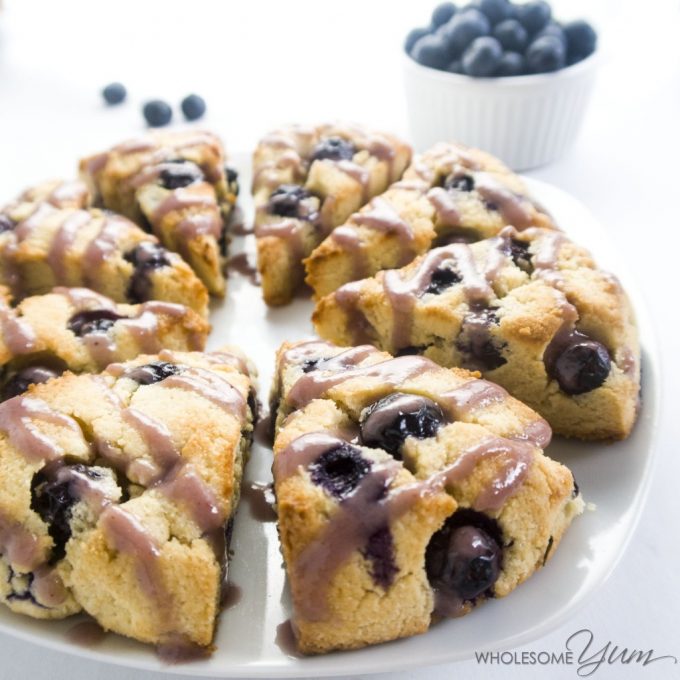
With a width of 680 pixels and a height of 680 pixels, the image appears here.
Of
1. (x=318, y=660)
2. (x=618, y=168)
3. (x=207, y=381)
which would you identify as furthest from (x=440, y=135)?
(x=318, y=660)

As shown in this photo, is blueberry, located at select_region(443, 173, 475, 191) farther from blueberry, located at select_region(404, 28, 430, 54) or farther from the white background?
blueberry, located at select_region(404, 28, 430, 54)

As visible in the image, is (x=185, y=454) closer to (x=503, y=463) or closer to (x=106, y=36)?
(x=503, y=463)

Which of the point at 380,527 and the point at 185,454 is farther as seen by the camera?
the point at 185,454

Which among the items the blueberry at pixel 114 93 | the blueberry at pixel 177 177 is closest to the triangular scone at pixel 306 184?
the blueberry at pixel 177 177

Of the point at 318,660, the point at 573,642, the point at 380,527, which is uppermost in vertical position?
the point at 380,527

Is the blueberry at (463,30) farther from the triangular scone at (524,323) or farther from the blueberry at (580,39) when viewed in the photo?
the triangular scone at (524,323)

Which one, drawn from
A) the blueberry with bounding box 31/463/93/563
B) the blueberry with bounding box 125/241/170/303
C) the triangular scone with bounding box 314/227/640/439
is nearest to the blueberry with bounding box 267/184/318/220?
the blueberry with bounding box 125/241/170/303

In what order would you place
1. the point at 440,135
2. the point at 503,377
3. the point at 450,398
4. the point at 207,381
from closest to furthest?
the point at 450,398
the point at 207,381
the point at 503,377
the point at 440,135

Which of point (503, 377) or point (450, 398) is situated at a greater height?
point (450, 398)
